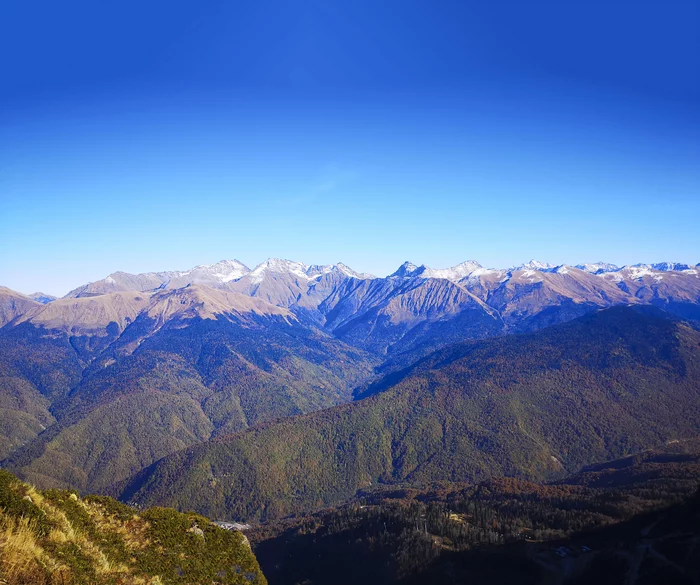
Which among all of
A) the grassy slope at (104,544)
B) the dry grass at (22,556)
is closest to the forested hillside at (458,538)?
the grassy slope at (104,544)

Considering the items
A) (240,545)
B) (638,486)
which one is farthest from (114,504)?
(638,486)

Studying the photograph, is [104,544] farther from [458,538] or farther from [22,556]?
[458,538]

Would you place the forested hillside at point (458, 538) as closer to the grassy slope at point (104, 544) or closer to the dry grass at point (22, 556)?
A: the grassy slope at point (104, 544)

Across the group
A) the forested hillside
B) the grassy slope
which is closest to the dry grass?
the grassy slope

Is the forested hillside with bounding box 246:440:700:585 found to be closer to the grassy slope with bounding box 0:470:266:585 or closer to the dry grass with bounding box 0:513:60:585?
the grassy slope with bounding box 0:470:266:585

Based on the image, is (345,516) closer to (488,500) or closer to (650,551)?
(488,500)

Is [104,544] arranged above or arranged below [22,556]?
below

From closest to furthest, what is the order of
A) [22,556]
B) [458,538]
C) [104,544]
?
1. [22,556]
2. [104,544]
3. [458,538]

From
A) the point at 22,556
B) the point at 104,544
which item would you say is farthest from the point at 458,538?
the point at 22,556
